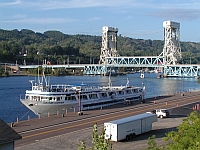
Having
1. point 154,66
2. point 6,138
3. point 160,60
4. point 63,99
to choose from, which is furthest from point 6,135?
point 160,60

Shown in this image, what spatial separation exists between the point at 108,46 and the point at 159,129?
155109 millimetres

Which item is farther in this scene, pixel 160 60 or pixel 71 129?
pixel 160 60

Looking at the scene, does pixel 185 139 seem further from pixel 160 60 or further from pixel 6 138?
pixel 160 60

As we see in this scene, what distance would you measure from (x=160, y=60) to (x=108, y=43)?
28.7 m

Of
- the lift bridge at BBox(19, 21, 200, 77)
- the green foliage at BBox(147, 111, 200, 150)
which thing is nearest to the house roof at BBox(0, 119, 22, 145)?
the green foliage at BBox(147, 111, 200, 150)

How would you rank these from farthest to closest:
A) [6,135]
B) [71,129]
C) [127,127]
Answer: [71,129], [127,127], [6,135]

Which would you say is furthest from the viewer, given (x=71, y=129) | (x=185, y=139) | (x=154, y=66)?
(x=154, y=66)

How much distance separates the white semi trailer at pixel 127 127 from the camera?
2642 cm

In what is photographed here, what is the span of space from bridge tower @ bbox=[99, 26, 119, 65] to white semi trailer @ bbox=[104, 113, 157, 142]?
149929 mm

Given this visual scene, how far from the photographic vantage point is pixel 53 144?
2567 cm

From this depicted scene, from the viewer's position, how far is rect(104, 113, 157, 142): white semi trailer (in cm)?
2642

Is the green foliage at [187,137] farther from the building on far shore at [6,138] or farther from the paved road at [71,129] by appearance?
the paved road at [71,129]

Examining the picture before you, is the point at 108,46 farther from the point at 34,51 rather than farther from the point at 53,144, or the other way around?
the point at 53,144

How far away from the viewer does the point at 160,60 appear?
16812cm
